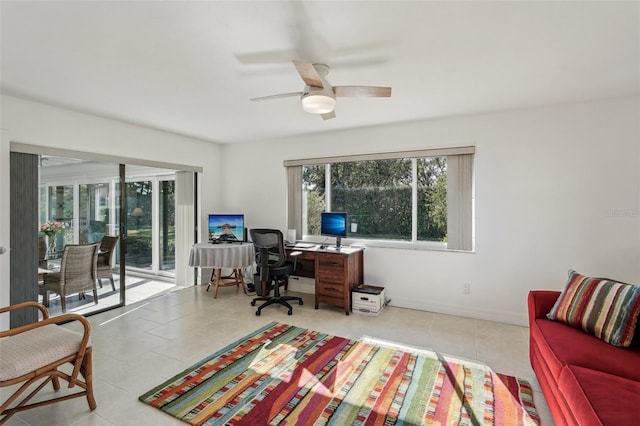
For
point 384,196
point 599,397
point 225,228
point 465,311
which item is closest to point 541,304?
point 599,397

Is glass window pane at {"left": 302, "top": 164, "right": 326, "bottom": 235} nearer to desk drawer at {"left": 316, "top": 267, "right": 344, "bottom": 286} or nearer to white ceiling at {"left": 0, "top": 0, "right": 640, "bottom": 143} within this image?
desk drawer at {"left": 316, "top": 267, "right": 344, "bottom": 286}

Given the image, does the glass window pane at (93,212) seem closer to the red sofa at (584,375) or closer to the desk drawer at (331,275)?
the desk drawer at (331,275)

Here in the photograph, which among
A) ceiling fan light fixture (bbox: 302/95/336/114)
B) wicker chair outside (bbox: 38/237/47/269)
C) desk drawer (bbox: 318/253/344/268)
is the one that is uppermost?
ceiling fan light fixture (bbox: 302/95/336/114)

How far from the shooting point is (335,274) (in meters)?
3.93

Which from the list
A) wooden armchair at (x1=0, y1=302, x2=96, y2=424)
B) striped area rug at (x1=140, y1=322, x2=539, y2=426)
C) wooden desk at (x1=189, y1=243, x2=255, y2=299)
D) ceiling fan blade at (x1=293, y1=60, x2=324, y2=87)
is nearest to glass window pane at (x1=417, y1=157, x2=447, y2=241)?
striped area rug at (x1=140, y1=322, x2=539, y2=426)

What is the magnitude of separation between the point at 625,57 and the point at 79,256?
5669mm

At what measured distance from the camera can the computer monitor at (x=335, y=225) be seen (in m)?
4.23

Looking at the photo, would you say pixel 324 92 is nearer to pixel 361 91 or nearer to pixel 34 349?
pixel 361 91

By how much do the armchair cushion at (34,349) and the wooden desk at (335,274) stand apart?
252 cm

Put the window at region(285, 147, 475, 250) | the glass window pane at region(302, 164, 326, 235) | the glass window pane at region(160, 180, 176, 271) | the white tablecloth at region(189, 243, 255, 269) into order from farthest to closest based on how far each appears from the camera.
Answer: the glass window pane at region(160, 180, 176, 271) < the glass window pane at region(302, 164, 326, 235) < the white tablecloth at region(189, 243, 255, 269) < the window at region(285, 147, 475, 250)

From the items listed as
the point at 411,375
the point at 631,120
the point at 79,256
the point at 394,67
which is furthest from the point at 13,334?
the point at 631,120

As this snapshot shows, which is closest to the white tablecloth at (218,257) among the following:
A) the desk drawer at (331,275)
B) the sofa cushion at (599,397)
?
the desk drawer at (331,275)

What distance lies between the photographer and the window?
381cm

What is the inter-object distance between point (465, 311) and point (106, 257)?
4700mm
